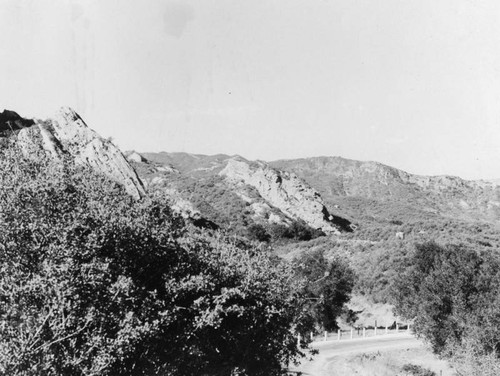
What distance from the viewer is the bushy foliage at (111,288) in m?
11.0

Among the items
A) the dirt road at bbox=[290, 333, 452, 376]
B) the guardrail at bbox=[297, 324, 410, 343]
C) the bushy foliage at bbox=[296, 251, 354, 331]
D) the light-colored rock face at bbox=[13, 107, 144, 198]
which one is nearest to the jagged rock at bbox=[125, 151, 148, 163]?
the light-colored rock face at bbox=[13, 107, 144, 198]

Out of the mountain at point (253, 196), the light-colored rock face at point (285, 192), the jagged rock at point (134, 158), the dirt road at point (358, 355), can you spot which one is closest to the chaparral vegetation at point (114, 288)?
the dirt road at point (358, 355)

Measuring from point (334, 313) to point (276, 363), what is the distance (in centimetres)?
3289

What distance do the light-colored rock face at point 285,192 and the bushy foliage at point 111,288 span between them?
95.6 metres

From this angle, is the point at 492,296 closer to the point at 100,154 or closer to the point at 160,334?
the point at 160,334

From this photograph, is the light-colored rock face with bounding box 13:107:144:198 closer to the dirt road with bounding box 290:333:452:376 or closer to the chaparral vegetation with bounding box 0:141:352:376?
the dirt road with bounding box 290:333:452:376

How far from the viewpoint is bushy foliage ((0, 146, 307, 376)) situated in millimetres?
11047

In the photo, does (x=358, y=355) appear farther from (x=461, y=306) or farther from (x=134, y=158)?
(x=134, y=158)

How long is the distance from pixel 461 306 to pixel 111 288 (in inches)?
1013

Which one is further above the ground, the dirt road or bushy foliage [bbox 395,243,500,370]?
bushy foliage [bbox 395,243,500,370]

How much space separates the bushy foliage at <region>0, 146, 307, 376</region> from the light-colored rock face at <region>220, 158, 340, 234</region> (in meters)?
95.6

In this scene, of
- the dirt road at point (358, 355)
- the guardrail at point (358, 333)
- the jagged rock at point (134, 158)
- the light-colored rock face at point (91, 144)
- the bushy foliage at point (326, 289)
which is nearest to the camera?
the dirt road at point (358, 355)

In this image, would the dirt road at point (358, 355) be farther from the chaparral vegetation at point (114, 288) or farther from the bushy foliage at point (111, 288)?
the bushy foliage at point (111, 288)

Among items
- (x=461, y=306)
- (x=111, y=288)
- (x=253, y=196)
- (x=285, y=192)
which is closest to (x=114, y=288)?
(x=111, y=288)
